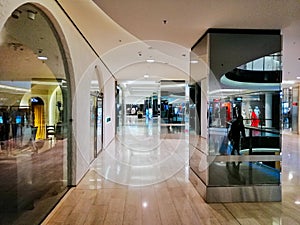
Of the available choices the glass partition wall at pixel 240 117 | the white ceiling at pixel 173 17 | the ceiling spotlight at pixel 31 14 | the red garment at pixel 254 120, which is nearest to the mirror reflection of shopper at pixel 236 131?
the glass partition wall at pixel 240 117

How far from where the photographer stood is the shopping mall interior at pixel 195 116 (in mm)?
3342

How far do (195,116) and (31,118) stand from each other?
4270mm

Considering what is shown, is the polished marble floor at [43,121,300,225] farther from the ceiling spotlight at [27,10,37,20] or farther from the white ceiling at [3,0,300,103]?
the ceiling spotlight at [27,10,37,20]

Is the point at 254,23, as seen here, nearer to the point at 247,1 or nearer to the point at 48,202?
the point at 247,1

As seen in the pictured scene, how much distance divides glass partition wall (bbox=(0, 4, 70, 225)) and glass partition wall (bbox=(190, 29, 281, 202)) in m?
2.58

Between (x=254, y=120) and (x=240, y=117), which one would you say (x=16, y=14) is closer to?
(x=240, y=117)

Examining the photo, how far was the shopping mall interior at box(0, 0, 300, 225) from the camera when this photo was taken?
3.34m

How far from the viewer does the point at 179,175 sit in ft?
21.5

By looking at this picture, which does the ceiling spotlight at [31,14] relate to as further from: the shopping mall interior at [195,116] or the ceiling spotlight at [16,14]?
the ceiling spotlight at [16,14]

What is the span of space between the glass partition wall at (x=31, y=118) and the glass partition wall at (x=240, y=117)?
258cm

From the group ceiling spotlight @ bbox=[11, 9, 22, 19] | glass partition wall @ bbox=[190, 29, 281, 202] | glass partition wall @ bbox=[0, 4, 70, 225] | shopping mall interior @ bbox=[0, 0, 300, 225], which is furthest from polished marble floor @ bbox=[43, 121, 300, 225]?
ceiling spotlight @ bbox=[11, 9, 22, 19]

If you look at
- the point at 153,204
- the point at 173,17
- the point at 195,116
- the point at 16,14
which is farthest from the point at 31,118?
the point at 195,116

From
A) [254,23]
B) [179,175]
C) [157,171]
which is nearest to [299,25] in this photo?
[254,23]

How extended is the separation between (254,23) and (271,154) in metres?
2.29
